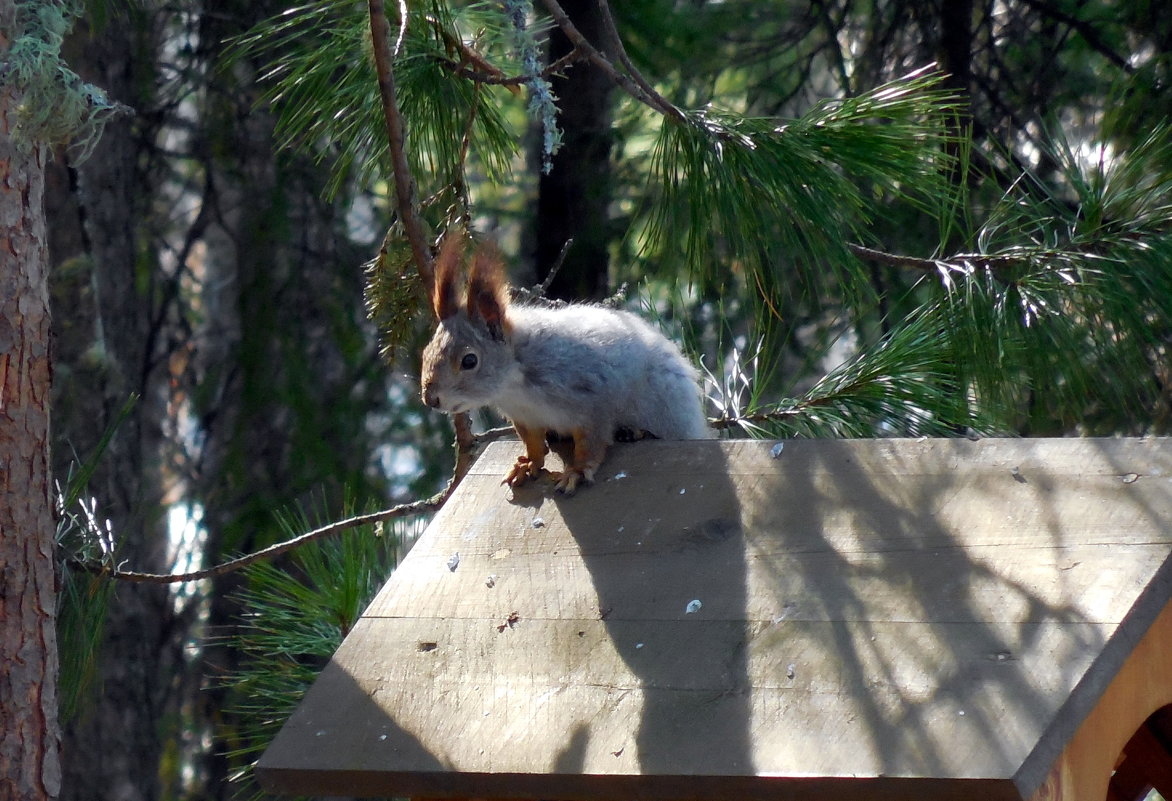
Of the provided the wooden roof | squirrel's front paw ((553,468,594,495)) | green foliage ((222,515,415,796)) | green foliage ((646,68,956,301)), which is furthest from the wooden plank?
green foliage ((222,515,415,796))

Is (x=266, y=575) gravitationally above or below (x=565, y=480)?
below

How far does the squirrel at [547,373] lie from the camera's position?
172 centimetres

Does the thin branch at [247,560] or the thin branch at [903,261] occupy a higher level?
the thin branch at [903,261]

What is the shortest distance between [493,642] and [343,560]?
2.36 ft

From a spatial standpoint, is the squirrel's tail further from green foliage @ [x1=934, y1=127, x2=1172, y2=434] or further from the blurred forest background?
green foliage @ [x1=934, y1=127, x2=1172, y2=434]

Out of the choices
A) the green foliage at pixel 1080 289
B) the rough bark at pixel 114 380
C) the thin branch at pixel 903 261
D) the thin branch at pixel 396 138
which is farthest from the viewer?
the rough bark at pixel 114 380

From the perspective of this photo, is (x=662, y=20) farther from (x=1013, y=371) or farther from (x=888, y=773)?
(x=888, y=773)

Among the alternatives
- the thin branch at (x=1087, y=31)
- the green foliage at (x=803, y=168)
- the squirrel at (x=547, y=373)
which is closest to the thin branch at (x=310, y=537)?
the squirrel at (x=547, y=373)

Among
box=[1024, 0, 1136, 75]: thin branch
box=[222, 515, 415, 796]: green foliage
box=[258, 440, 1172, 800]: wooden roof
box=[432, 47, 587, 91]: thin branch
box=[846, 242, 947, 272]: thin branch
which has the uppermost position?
box=[432, 47, 587, 91]: thin branch

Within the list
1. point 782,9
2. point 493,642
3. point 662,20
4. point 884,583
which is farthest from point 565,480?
point 782,9

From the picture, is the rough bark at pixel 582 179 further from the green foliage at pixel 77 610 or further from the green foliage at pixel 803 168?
the green foliage at pixel 77 610

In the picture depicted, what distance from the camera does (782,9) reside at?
134 inches

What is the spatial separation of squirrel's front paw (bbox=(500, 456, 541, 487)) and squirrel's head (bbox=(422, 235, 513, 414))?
120 mm

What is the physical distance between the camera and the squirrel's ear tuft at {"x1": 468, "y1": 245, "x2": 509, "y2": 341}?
1713 mm
